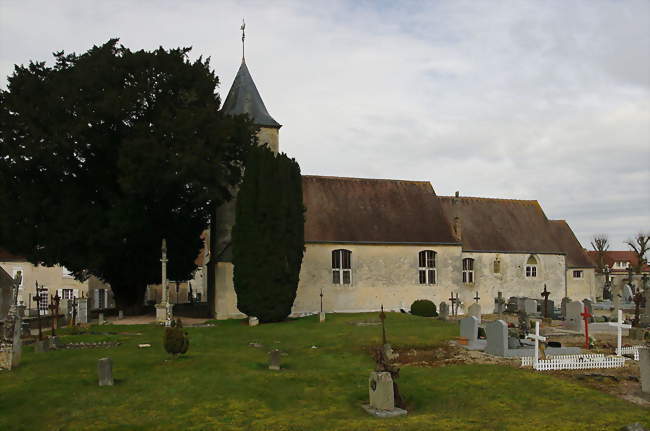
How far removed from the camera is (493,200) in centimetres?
4438

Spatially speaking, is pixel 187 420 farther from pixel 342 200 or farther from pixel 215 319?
pixel 342 200

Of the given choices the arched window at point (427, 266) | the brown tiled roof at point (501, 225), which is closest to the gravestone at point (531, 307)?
the arched window at point (427, 266)

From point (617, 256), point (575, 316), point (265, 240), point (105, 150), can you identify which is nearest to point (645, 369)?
point (575, 316)

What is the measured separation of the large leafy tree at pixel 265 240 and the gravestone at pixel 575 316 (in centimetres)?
1297

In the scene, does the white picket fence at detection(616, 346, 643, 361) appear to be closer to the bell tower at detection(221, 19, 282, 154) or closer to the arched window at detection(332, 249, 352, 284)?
the arched window at detection(332, 249, 352, 284)

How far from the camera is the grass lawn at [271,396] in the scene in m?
11.0

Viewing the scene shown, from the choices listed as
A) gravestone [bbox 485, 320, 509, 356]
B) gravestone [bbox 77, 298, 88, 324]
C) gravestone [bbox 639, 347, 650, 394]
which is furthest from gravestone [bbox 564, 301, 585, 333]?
gravestone [bbox 77, 298, 88, 324]

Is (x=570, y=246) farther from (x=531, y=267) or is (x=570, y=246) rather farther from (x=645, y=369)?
(x=645, y=369)

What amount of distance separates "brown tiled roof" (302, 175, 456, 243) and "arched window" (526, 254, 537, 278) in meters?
7.25

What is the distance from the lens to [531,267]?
41.7 m

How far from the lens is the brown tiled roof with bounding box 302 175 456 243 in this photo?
119 ft

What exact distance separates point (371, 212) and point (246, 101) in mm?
10665

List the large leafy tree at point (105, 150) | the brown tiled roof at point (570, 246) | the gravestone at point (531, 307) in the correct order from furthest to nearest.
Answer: the brown tiled roof at point (570, 246) → the gravestone at point (531, 307) → the large leafy tree at point (105, 150)

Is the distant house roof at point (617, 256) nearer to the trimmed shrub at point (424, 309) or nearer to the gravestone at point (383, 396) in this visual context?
the trimmed shrub at point (424, 309)
